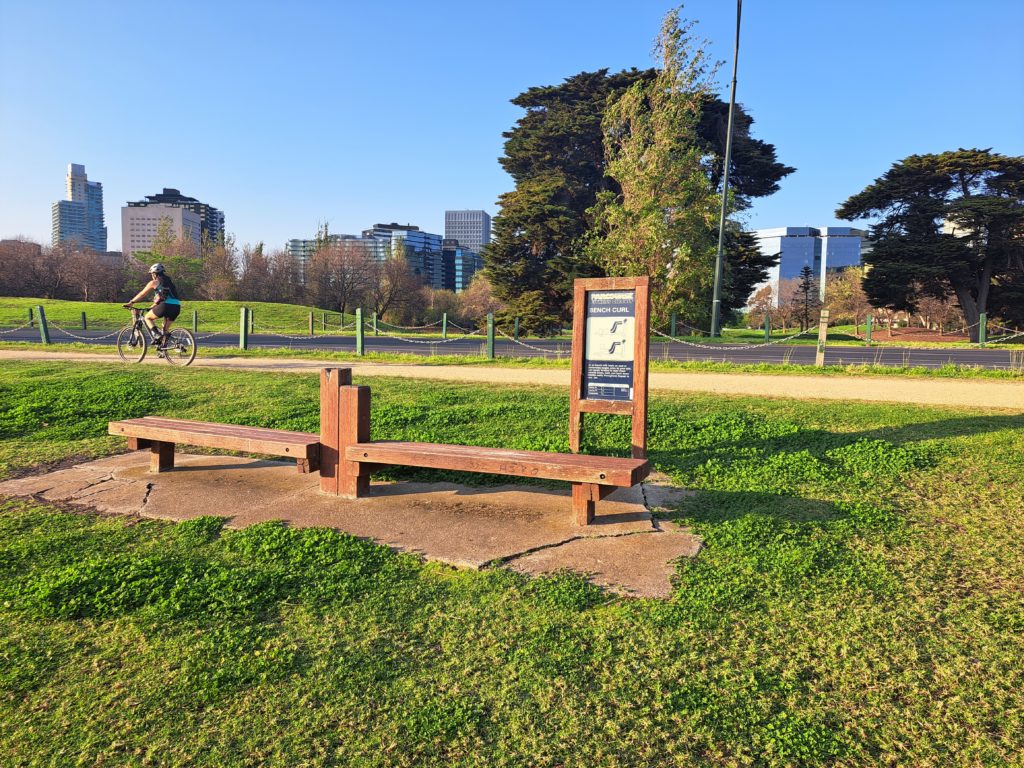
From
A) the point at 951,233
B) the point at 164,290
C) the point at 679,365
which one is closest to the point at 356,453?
the point at 164,290

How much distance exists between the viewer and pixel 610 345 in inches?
216

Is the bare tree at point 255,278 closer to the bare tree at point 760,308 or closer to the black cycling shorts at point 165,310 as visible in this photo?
the bare tree at point 760,308

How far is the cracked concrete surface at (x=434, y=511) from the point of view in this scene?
3.86 meters

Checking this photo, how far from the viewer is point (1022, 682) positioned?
2596 millimetres

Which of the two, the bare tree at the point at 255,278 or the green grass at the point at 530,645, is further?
the bare tree at the point at 255,278

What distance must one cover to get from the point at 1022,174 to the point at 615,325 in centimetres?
3717

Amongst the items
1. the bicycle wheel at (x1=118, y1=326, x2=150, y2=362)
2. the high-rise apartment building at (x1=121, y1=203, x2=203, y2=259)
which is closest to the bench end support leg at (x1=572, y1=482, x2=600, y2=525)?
the bicycle wheel at (x1=118, y1=326, x2=150, y2=362)

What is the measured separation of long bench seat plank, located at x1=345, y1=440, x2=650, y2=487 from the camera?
4.12m

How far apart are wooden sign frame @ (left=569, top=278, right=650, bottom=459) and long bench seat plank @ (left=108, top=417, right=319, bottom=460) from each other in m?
2.16

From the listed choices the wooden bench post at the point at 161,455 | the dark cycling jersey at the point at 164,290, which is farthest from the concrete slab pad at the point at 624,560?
the dark cycling jersey at the point at 164,290

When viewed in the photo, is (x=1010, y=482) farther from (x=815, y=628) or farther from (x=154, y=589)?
(x=154, y=589)

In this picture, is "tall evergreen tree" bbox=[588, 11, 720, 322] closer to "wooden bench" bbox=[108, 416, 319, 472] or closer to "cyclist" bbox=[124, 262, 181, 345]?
"cyclist" bbox=[124, 262, 181, 345]

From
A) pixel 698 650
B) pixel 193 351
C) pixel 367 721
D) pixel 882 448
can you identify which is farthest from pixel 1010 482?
pixel 193 351

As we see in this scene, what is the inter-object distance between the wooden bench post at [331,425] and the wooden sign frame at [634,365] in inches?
74.4
